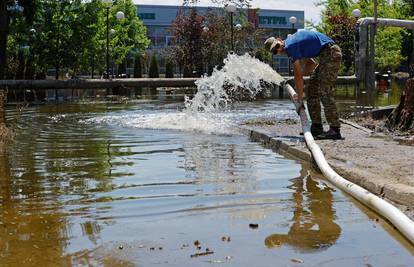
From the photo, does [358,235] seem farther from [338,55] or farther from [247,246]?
[338,55]

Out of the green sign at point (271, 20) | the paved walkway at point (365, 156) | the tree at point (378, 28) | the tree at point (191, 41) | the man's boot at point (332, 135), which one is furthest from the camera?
the green sign at point (271, 20)

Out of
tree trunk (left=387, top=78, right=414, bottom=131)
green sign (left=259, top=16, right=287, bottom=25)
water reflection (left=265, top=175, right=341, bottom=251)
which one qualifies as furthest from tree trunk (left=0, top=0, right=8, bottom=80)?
green sign (left=259, top=16, right=287, bottom=25)

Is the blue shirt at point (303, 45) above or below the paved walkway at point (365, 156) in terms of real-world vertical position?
above

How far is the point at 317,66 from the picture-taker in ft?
29.1

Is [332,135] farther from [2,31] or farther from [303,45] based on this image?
[2,31]

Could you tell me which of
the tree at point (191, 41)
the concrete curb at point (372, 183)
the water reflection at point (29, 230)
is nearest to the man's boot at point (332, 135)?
the concrete curb at point (372, 183)

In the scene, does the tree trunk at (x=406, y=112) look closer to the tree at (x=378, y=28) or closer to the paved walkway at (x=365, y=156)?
the paved walkway at (x=365, y=156)

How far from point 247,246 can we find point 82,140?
22.4ft

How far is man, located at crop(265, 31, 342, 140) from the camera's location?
8477 mm

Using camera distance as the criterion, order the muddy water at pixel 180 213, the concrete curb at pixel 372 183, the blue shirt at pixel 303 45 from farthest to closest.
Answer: the blue shirt at pixel 303 45 < the concrete curb at pixel 372 183 < the muddy water at pixel 180 213

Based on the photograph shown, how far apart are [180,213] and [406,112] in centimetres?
673

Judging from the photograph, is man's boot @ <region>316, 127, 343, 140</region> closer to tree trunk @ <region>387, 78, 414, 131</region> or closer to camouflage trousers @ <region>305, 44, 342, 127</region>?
camouflage trousers @ <region>305, 44, 342, 127</region>

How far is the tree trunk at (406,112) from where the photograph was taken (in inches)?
409

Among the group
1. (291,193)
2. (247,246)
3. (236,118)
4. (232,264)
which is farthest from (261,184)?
(236,118)
